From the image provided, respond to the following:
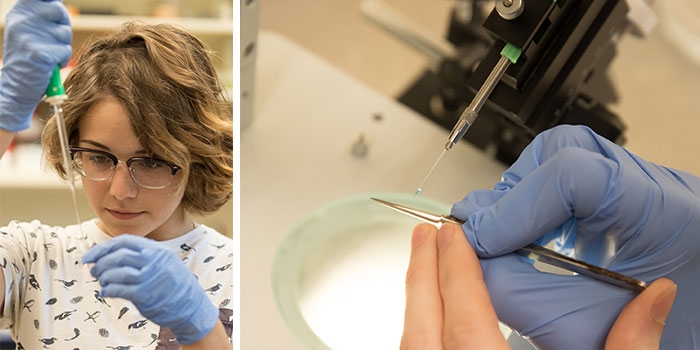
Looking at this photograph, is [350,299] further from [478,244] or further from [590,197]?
[590,197]

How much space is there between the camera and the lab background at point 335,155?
1.08 meters

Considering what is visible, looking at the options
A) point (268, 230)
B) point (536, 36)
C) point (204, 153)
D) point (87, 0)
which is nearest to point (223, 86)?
point (204, 153)

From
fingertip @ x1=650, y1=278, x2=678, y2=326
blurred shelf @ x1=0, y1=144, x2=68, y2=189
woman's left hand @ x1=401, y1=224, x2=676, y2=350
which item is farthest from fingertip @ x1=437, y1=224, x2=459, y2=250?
blurred shelf @ x1=0, y1=144, x2=68, y2=189

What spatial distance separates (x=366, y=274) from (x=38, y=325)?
500mm

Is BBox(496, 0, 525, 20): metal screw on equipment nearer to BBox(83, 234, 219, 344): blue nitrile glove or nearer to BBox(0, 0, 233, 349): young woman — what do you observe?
BBox(0, 0, 233, 349): young woman

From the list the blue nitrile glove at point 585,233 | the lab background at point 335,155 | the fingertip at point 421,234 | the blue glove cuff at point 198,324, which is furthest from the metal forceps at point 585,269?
the blue glove cuff at point 198,324

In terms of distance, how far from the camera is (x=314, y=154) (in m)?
1.29

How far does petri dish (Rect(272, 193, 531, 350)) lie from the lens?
1.05 meters

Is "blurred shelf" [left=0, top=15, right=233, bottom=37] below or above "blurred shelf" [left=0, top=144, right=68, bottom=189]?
above

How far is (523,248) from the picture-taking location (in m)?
0.89

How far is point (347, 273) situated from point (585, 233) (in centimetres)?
39

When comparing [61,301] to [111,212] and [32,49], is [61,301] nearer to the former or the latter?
[111,212]

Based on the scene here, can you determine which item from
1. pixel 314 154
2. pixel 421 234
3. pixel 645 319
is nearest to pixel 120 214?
pixel 421 234

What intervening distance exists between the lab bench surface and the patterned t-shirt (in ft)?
0.90
